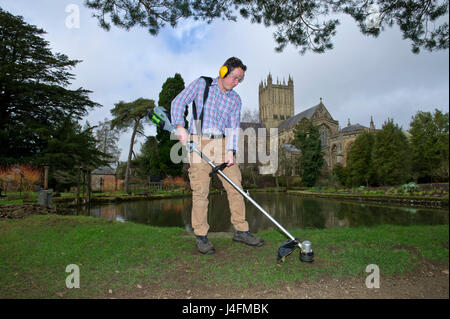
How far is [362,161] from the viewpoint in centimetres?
1424

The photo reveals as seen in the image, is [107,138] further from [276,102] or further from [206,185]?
[276,102]

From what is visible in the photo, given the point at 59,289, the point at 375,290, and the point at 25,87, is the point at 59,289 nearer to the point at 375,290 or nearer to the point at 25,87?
the point at 375,290

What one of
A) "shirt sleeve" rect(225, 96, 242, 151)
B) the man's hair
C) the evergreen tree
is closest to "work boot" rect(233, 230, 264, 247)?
"shirt sleeve" rect(225, 96, 242, 151)

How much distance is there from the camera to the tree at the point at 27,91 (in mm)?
9766

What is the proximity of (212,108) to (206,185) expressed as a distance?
92 centimetres

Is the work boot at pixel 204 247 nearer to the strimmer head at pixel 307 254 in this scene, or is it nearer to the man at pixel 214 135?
the man at pixel 214 135

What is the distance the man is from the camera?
8.32 ft

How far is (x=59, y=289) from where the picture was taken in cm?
171

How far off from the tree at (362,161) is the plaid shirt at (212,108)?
12869mm

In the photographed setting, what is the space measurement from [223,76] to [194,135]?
768 mm

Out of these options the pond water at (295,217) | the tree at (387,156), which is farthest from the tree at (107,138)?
the tree at (387,156)

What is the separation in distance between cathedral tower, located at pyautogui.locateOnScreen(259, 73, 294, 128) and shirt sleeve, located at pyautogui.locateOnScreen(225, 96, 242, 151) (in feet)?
214

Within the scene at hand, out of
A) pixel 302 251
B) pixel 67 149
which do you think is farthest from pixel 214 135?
pixel 67 149

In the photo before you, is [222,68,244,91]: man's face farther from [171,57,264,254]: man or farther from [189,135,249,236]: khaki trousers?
[189,135,249,236]: khaki trousers
